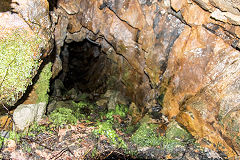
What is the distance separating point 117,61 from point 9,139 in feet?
22.9

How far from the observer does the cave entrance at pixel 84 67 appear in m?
12.3

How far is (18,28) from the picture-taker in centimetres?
419

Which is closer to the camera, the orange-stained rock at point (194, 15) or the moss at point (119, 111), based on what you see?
the orange-stained rock at point (194, 15)

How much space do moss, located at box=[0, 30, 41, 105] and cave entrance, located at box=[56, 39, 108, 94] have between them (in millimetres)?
7526

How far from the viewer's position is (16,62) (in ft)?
13.5

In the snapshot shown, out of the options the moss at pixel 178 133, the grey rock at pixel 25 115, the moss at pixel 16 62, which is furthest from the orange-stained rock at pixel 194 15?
the grey rock at pixel 25 115

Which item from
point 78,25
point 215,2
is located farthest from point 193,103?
point 78,25

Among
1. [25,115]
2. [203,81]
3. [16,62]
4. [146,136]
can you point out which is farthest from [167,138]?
[16,62]

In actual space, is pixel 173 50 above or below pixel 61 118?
above

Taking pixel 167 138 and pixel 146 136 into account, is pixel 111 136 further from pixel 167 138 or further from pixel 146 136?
pixel 167 138

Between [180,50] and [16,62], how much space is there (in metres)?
5.71

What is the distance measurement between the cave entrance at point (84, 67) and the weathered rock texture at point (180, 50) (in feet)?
10.3

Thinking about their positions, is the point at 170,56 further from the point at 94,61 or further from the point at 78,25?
the point at 94,61

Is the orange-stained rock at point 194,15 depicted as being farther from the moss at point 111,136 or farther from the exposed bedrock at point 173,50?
the moss at point 111,136
